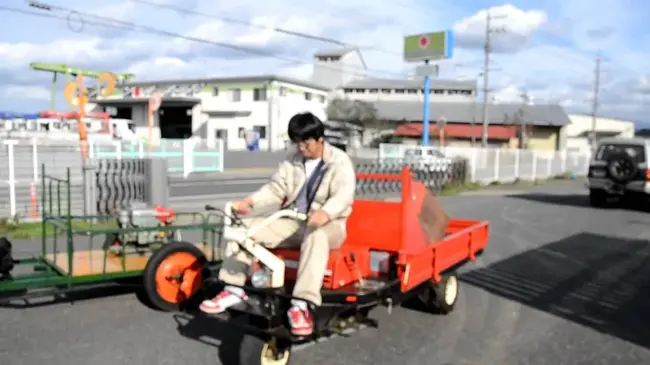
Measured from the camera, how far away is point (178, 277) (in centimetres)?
596

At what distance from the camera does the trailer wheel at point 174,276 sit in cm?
583

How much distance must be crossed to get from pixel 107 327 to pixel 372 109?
171 ft

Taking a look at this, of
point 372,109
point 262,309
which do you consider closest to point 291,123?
point 262,309

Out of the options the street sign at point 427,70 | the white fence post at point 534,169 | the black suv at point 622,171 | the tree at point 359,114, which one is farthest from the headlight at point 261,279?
the tree at point 359,114

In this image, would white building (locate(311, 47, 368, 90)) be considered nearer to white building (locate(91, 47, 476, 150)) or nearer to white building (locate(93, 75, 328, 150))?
white building (locate(91, 47, 476, 150))

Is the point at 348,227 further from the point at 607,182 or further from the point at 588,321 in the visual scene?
the point at 607,182

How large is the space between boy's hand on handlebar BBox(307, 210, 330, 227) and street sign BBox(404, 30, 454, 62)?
33.1 m

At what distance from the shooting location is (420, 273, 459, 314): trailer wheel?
603 cm

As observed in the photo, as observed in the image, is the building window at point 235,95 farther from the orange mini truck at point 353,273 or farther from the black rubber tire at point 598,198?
the orange mini truck at point 353,273

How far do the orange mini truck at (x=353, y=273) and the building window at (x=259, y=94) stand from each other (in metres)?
48.1

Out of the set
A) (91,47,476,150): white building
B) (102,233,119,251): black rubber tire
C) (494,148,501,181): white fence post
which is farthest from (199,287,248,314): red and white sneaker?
(91,47,476,150): white building

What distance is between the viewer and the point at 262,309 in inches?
173

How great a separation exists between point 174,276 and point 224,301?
1.59 meters

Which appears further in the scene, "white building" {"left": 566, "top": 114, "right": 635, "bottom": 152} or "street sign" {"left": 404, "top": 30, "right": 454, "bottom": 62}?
"white building" {"left": 566, "top": 114, "right": 635, "bottom": 152}
